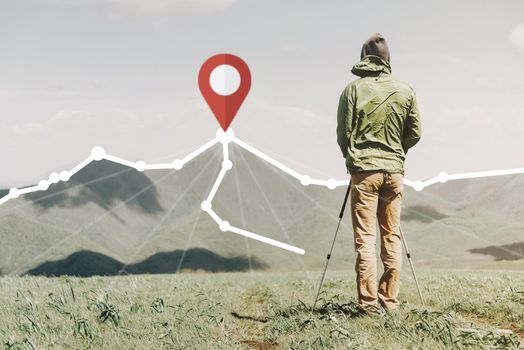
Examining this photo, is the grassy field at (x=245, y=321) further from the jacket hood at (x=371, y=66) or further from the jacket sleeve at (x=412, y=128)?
the jacket hood at (x=371, y=66)

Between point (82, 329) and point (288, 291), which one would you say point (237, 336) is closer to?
point (82, 329)

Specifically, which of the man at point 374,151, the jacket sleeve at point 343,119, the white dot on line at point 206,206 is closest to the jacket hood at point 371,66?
the man at point 374,151

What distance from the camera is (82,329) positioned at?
8078 mm

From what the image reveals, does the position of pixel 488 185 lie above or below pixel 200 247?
above

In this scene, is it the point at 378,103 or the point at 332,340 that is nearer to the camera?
the point at 332,340

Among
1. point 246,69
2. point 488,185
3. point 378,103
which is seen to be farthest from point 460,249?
point 378,103

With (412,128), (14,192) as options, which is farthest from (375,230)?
(14,192)

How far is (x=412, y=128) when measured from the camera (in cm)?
967

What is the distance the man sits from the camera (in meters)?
9.27

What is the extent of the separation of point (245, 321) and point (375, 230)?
2799mm

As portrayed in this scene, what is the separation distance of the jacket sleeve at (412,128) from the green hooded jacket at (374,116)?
0.02 m

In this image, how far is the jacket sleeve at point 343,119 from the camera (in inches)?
368

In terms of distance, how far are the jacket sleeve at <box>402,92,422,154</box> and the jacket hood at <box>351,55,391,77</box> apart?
2.38 ft

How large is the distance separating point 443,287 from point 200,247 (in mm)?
182904
